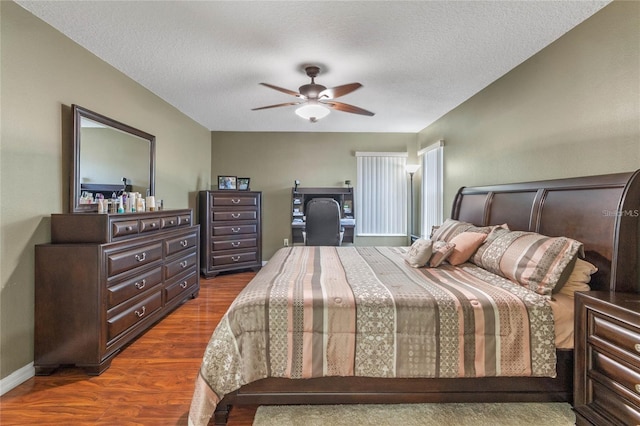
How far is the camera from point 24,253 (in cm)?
201

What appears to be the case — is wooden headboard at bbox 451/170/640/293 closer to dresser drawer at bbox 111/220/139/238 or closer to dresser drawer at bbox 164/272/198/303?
dresser drawer at bbox 111/220/139/238

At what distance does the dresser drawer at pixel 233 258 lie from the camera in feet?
15.3

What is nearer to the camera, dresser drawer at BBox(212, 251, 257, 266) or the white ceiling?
the white ceiling

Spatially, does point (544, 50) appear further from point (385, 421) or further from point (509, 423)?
point (385, 421)

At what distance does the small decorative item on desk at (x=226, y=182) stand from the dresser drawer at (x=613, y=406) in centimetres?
494

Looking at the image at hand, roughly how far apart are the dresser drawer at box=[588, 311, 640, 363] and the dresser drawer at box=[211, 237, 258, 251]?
4.31 meters

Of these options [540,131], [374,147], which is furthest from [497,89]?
[374,147]

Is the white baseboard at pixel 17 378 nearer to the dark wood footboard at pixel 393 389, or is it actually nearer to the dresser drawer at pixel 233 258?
the dark wood footboard at pixel 393 389

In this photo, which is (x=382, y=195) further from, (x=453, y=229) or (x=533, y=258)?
(x=533, y=258)

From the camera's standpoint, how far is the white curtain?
4414 millimetres

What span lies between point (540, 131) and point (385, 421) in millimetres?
2503

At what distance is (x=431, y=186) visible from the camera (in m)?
4.79

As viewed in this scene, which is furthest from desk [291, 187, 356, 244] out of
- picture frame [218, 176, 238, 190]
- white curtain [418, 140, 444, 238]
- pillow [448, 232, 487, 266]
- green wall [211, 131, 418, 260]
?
pillow [448, 232, 487, 266]

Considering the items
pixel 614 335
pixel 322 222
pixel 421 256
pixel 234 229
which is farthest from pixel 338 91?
pixel 234 229
